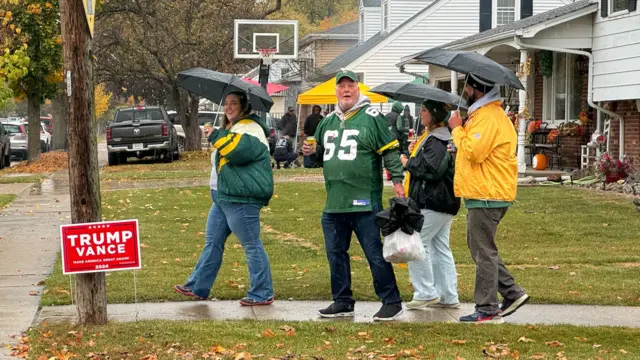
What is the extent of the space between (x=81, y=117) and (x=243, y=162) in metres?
1.53

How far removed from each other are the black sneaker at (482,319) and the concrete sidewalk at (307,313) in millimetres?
211

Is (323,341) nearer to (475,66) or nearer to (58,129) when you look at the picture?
(475,66)

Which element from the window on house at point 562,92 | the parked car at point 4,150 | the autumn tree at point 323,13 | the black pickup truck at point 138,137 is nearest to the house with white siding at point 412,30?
the black pickup truck at point 138,137

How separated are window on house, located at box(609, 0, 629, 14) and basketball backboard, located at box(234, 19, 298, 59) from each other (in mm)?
8936

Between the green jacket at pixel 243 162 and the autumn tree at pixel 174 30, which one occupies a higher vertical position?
the autumn tree at pixel 174 30

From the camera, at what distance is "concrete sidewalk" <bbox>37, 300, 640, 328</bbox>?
27.1 ft

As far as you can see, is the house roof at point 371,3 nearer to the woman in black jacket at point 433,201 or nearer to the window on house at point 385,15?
the window on house at point 385,15

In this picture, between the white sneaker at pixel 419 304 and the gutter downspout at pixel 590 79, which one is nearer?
the white sneaker at pixel 419 304

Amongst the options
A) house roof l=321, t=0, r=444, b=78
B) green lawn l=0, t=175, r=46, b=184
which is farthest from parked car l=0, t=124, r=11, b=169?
house roof l=321, t=0, r=444, b=78

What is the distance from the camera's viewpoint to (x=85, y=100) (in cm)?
759

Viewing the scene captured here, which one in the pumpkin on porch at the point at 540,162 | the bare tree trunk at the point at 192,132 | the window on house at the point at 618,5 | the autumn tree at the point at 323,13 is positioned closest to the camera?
the window on house at the point at 618,5

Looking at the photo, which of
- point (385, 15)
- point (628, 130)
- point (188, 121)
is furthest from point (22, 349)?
point (385, 15)

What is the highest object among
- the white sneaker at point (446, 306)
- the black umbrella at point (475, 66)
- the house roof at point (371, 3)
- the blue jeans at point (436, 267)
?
the house roof at point (371, 3)

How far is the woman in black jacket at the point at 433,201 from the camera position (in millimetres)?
8359
